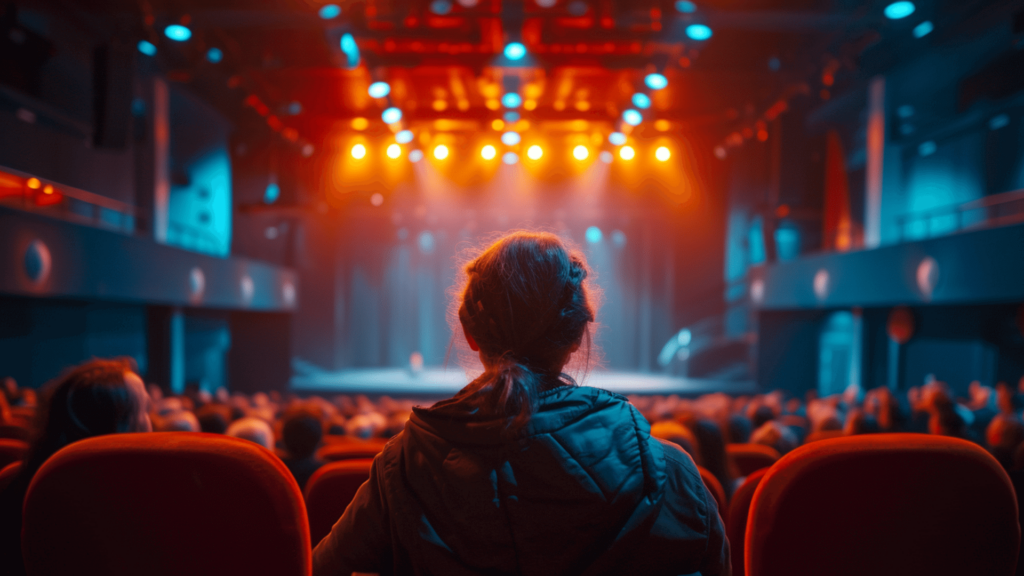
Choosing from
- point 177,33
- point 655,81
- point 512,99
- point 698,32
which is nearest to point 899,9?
point 698,32

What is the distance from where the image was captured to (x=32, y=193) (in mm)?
6250

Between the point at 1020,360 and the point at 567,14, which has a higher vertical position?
the point at 567,14

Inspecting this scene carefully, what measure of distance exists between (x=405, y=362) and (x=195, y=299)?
929 centimetres

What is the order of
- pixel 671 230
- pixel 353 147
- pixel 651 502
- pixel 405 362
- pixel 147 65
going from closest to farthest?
pixel 651 502
pixel 147 65
pixel 353 147
pixel 671 230
pixel 405 362

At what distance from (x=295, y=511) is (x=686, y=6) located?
21.5 ft

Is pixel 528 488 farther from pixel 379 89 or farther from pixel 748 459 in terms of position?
pixel 379 89

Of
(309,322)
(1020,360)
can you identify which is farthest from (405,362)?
(1020,360)

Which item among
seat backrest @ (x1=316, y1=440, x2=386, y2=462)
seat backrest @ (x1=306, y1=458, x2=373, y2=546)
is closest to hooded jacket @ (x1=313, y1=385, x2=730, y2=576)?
seat backrest @ (x1=306, y1=458, x2=373, y2=546)

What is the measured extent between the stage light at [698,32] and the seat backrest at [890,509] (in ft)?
20.6

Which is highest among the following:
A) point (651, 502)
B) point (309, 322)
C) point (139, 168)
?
point (139, 168)

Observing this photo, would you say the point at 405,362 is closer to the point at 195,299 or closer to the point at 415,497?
the point at 195,299

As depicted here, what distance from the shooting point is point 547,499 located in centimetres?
90

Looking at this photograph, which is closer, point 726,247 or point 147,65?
point 147,65

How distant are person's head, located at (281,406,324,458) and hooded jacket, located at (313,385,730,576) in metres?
2.04
